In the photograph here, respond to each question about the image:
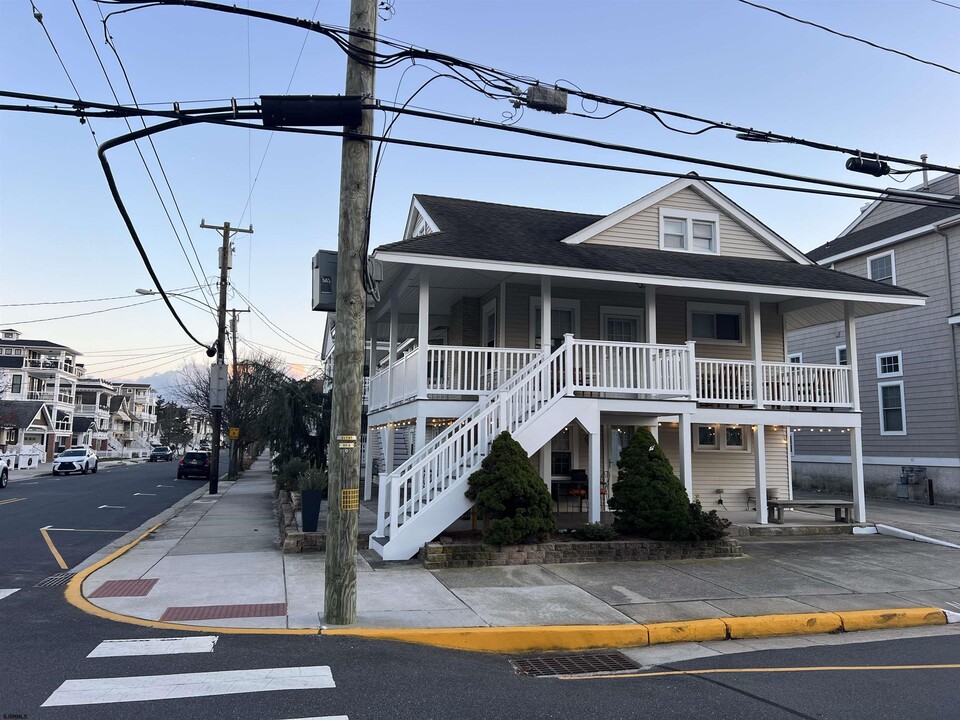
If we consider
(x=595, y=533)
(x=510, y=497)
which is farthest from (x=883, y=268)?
(x=510, y=497)

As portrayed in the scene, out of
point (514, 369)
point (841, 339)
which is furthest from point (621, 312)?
point (841, 339)

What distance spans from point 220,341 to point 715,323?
17797mm

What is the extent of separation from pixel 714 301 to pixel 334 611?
12.9m

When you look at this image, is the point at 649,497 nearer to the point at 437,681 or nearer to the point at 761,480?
the point at 761,480

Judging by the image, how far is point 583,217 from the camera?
19438mm

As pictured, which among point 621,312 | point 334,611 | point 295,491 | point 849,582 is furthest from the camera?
point 295,491

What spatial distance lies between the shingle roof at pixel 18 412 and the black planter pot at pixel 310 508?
45505mm

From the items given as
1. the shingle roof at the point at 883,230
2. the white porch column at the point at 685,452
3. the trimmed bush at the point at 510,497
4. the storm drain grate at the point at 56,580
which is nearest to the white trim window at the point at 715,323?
the white porch column at the point at 685,452

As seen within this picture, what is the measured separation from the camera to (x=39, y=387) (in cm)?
7306

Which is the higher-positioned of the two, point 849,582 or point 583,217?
point 583,217

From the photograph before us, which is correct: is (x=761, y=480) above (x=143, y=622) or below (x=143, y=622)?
above

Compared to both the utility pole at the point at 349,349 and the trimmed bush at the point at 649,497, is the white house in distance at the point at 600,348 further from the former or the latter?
the utility pole at the point at 349,349

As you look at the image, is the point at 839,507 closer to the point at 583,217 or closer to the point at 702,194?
the point at 702,194

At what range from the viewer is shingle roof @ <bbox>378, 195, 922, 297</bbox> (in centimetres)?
1355
